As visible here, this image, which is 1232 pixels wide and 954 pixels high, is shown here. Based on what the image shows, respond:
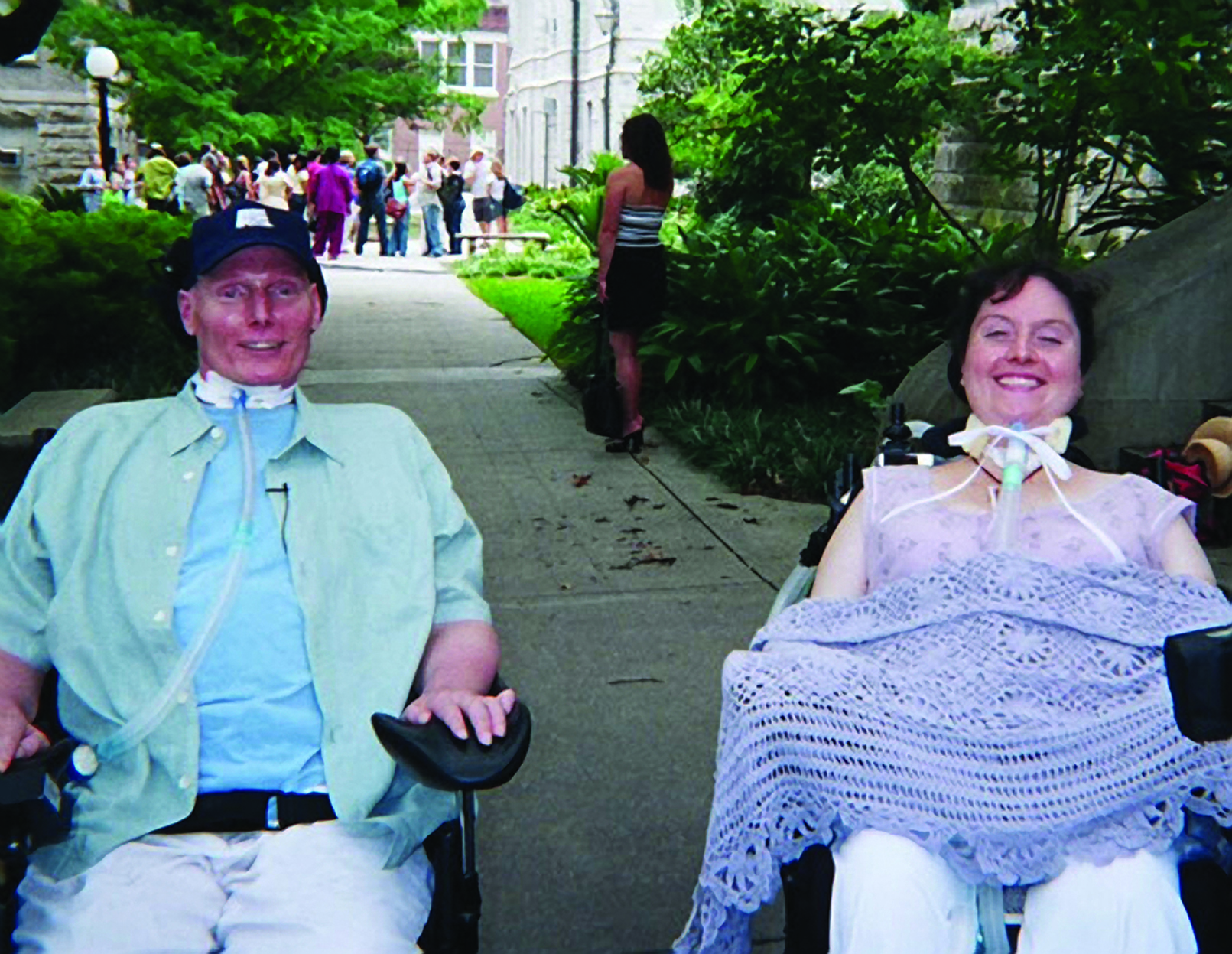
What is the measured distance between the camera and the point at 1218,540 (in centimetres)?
643

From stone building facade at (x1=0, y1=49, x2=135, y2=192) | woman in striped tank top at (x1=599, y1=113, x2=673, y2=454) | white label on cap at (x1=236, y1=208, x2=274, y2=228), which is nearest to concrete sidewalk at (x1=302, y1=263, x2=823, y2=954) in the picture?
woman in striped tank top at (x1=599, y1=113, x2=673, y2=454)

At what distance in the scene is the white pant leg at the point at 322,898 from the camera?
2393mm

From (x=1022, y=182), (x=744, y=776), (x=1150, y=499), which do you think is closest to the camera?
(x=744, y=776)

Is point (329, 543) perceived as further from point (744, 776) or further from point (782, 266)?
point (782, 266)

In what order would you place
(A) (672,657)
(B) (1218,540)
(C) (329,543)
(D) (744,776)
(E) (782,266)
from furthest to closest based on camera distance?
(E) (782,266) < (B) (1218,540) < (A) (672,657) < (C) (329,543) < (D) (744,776)

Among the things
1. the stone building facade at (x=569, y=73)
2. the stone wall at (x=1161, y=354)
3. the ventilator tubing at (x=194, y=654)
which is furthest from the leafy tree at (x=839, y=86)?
the stone building facade at (x=569, y=73)

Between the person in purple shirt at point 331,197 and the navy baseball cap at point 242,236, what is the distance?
21286 millimetres

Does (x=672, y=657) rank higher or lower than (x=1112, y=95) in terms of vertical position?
lower

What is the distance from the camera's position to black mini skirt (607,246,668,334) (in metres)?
8.56

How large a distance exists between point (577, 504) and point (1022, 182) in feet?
37.2

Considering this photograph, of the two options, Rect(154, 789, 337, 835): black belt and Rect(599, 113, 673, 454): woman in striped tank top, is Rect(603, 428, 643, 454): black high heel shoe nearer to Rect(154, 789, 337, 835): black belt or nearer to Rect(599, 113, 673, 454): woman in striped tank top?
Rect(599, 113, 673, 454): woman in striped tank top

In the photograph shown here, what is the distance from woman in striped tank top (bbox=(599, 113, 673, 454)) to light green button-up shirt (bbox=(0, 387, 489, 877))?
5.67 meters

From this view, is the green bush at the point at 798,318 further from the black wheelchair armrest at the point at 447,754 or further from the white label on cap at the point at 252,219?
the black wheelchair armrest at the point at 447,754

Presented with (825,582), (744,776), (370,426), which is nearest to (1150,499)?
(825,582)
